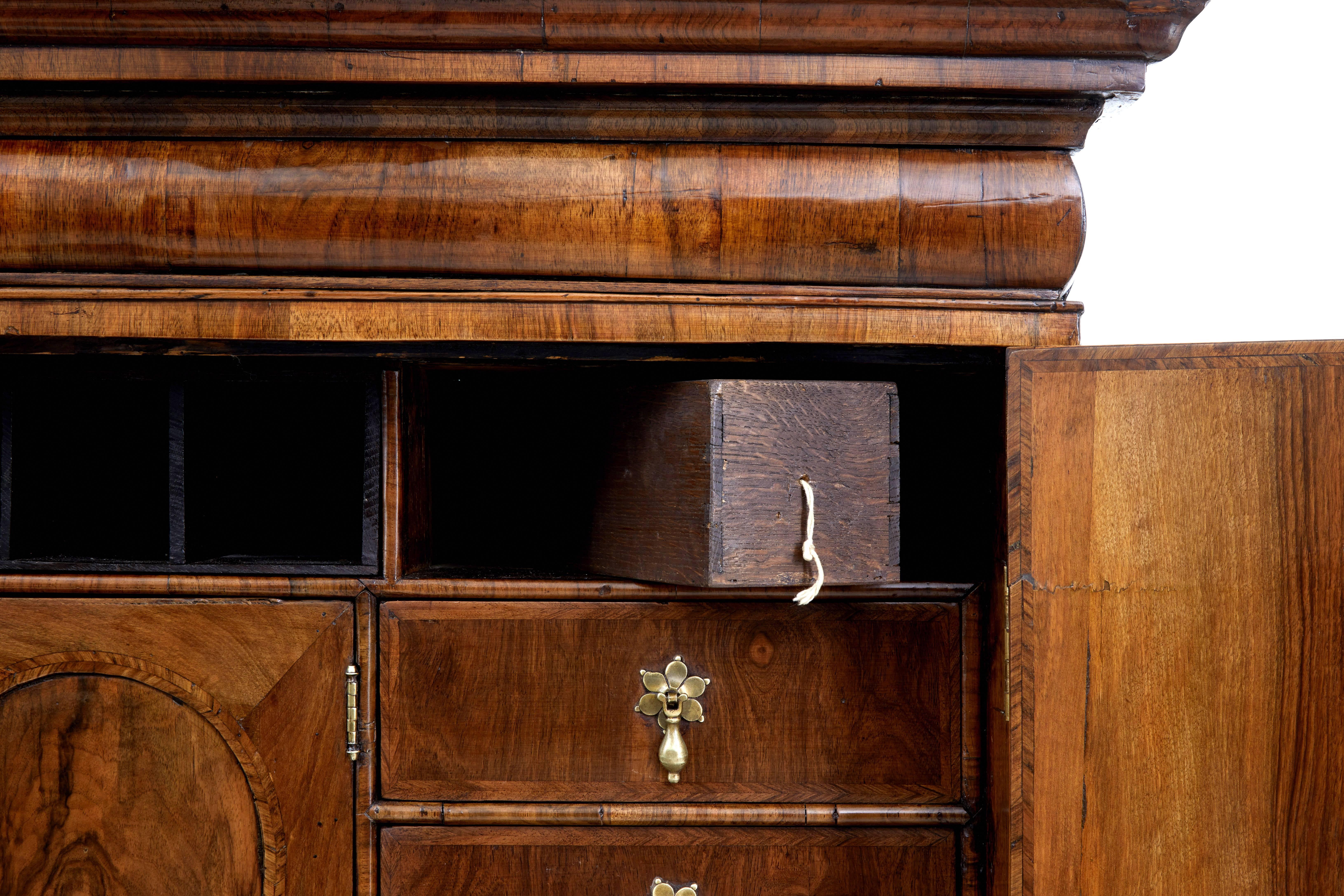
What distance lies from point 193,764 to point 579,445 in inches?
24.8

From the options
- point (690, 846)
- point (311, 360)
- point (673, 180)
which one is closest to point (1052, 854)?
point (690, 846)

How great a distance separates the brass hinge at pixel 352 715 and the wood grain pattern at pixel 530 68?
26.2 inches

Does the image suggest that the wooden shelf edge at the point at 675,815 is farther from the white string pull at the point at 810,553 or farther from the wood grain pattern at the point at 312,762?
the white string pull at the point at 810,553

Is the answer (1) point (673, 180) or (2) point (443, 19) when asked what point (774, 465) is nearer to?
(1) point (673, 180)

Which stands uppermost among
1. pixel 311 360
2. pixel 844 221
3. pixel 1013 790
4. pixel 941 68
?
pixel 941 68

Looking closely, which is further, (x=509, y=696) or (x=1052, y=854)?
(x=509, y=696)

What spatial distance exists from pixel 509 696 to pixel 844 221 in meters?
0.67

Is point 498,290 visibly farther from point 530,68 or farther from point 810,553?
point 810,553

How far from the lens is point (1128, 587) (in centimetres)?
87

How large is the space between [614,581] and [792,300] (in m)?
0.39

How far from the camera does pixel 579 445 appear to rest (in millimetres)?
1304

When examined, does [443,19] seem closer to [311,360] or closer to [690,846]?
[311,360]

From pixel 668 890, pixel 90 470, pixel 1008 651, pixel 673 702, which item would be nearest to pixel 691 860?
pixel 668 890

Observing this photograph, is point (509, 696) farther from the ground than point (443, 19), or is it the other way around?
point (443, 19)
